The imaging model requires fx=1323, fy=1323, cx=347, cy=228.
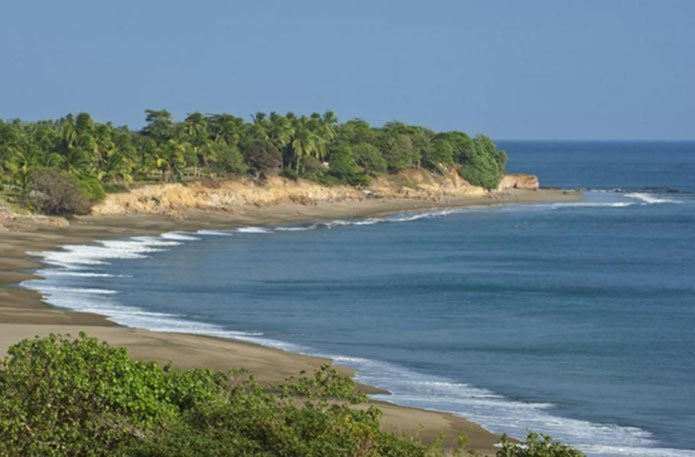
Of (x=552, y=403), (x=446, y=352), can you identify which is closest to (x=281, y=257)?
(x=446, y=352)

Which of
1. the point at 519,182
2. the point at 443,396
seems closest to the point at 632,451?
the point at 443,396

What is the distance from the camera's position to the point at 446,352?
44906 mm

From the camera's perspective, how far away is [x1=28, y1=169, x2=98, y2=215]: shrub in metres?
92.1

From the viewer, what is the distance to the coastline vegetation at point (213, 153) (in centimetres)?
9806

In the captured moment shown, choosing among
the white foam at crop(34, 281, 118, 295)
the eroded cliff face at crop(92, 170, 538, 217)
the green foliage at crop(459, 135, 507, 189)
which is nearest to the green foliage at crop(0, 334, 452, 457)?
the white foam at crop(34, 281, 118, 295)

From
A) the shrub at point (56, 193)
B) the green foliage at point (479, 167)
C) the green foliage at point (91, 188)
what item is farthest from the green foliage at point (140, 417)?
the green foliage at point (479, 167)

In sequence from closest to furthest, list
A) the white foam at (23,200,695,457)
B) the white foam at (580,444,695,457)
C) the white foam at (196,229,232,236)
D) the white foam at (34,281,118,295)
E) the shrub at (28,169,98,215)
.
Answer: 1. the white foam at (580,444,695,457)
2. the white foam at (23,200,695,457)
3. the white foam at (34,281,118,295)
4. the shrub at (28,169,98,215)
5. the white foam at (196,229,232,236)

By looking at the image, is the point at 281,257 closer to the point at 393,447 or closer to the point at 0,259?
the point at 0,259

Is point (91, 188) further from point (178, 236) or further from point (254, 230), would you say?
point (254, 230)

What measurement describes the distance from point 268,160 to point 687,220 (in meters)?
39.8

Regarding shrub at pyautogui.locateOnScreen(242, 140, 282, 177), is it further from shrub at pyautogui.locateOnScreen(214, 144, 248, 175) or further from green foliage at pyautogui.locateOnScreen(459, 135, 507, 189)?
green foliage at pyautogui.locateOnScreen(459, 135, 507, 189)

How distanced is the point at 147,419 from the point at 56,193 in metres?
74.4

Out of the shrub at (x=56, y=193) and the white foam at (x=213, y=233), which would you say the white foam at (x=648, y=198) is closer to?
the white foam at (x=213, y=233)

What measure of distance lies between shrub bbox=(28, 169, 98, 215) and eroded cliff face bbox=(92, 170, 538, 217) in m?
3.81
